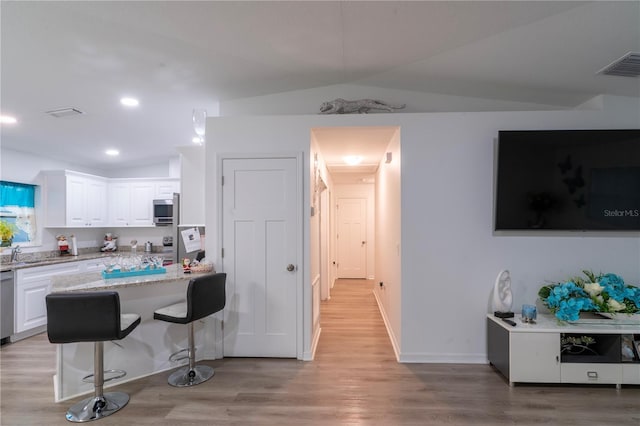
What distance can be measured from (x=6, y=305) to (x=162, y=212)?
2208 mm

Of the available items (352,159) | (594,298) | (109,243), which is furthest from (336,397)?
(109,243)

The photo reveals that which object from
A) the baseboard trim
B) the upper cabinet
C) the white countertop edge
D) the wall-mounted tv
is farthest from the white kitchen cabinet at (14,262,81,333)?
the wall-mounted tv

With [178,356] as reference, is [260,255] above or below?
above

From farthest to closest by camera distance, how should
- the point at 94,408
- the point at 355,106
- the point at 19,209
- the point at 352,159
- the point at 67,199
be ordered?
1. the point at 67,199
2. the point at 352,159
3. the point at 19,209
4. the point at 355,106
5. the point at 94,408

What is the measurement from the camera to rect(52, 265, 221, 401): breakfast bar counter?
2451 millimetres

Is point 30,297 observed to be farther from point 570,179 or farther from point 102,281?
point 570,179

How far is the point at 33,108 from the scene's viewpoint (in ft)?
10.9

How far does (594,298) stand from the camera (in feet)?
8.80

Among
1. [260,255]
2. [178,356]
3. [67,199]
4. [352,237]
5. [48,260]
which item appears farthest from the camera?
[352,237]

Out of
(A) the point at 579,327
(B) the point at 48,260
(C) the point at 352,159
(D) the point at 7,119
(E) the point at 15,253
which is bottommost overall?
(A) the point at 579,327

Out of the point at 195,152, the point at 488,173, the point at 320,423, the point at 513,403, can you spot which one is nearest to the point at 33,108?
the point at 195,152

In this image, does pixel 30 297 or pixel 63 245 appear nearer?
pixel 30 297

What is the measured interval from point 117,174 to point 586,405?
7569 mm

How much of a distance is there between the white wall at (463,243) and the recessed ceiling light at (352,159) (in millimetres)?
1440
